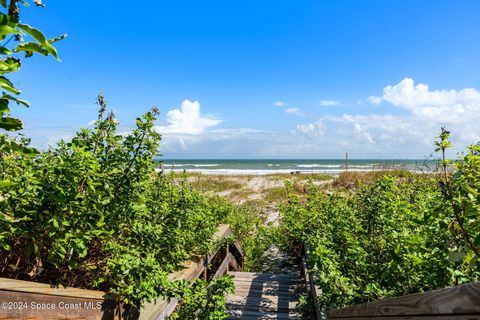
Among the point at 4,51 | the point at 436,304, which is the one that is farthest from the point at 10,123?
the point at 436,304

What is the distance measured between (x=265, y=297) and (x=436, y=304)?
4.98 meters

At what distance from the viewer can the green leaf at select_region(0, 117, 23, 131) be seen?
3.08 ft

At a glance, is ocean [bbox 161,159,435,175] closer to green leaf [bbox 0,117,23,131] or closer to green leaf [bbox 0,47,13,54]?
green leaf [bbox 0,117,23,131]

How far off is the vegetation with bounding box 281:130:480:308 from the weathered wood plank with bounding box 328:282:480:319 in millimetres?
Result: 367

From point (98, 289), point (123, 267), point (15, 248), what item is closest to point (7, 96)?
point (123, 267)

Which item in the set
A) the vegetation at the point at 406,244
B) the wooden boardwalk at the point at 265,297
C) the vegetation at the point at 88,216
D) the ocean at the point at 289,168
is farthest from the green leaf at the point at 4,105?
the ocean at the point at 289,168

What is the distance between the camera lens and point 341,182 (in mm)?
20422

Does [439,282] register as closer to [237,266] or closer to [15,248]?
[15,248]

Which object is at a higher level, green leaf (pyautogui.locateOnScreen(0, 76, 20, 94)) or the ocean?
green leaf (pyautogui.locateOnScreen(0, 76, 20, 94))

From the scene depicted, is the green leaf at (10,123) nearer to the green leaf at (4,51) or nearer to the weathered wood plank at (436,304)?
the green leaf at (4,51)

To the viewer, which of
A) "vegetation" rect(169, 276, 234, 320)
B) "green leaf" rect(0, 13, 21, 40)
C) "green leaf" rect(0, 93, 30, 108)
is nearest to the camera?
"green leaf" rect(0, 13, 21, 40)

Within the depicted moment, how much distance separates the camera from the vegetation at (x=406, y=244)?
65.4 inches

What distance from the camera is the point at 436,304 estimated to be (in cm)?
106

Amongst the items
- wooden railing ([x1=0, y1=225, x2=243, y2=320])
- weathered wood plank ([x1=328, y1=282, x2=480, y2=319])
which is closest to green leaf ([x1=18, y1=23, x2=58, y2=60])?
weathered wood plank ([x1=328, y1=282, x2=480, y2=319])
